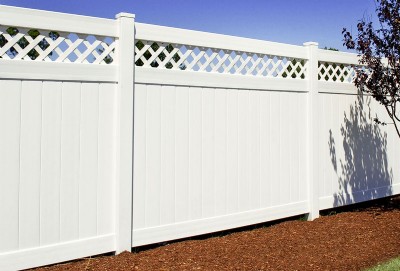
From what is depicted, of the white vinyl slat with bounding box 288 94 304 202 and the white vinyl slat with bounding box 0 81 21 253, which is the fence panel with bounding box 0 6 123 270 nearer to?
the white vinyl slat with bounding box 0 81 21 253

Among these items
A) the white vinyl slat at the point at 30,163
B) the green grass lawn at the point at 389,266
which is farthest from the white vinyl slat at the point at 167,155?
the green grass lawn at the point at 389,266

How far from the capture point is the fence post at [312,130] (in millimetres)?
6438

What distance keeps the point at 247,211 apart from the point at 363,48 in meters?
3.25

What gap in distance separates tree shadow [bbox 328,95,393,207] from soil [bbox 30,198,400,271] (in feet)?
2.73

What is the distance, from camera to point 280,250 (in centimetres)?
494

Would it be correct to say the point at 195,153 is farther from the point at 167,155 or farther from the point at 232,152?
the point at 232,152

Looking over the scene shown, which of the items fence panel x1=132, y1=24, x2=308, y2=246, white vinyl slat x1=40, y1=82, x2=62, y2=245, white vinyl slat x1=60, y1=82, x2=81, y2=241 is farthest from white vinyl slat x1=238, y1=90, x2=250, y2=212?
white vinyl slat x1=40, y1=82, x2=62, y2=245

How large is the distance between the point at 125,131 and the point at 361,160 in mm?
4422

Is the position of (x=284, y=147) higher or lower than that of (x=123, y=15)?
lower

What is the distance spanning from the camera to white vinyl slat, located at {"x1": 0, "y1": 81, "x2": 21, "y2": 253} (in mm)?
3926

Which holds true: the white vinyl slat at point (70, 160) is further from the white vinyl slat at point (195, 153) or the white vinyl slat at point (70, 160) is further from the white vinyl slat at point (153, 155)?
the white vinyl slat at point (195, 153)

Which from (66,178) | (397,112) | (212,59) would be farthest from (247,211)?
(397,112)

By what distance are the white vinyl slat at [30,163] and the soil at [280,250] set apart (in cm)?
39

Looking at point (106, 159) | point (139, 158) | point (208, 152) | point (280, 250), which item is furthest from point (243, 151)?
point (106, 159)
